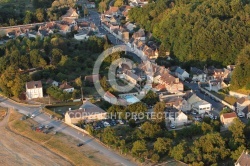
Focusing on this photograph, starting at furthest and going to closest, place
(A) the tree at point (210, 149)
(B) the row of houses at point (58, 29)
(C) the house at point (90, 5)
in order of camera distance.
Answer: (C) the house at point (90, 5), (B) the row of houses at point (58, 29), (A) the tree at point (210, 149)

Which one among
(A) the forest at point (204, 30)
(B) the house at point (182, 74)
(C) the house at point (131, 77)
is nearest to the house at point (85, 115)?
(C) the house at point (131, 77)

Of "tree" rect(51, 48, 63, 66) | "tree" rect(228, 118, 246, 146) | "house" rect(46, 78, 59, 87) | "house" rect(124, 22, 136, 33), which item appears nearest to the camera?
"tree" rect(228, 118, 246, 146)

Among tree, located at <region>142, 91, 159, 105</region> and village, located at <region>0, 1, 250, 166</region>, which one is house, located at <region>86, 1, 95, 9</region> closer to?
village, located at <region>0, 1, 250, 166</region>

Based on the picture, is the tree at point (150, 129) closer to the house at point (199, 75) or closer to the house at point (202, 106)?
the house at point (202, 106)

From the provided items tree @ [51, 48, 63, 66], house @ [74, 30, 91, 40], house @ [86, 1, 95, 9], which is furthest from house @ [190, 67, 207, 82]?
house @ [86, 1, 95, 9]

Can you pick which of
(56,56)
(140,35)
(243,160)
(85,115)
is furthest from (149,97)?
(140,35)

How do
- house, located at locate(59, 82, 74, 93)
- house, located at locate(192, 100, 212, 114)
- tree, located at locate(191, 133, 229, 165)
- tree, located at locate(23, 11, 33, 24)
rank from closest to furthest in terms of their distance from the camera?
tree, located at locate(191, 133, 229, 165)
house, located at locate(192, 100, 212, 114)
house, located at locate(59, 82, 74, 93)
tree, located at locate(23, 11, 33, 24)
